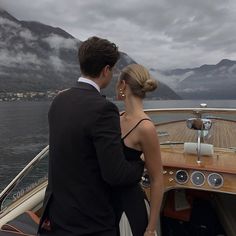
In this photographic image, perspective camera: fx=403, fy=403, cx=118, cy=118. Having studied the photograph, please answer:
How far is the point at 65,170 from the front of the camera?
232cm

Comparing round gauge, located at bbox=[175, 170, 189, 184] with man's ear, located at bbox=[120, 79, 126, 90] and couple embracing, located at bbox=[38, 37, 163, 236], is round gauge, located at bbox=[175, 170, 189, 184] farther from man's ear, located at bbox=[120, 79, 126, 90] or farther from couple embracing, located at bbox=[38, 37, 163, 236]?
man's ear, located at bbox=[120, 79, 126, 90]

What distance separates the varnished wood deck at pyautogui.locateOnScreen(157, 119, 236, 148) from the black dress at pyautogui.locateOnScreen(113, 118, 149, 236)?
2.73 m

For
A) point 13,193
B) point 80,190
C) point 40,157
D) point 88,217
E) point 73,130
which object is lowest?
point 13,193

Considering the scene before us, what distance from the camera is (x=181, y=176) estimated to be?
3760 mm

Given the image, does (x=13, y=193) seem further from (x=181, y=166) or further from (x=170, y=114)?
(x=170, y=114)

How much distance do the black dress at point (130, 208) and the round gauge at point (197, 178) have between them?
3.97 ft

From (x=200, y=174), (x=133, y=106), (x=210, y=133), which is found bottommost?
(x=210, y=133)

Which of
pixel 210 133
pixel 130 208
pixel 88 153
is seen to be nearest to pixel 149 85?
pixel 88 153

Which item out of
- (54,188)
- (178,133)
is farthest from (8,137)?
(54,188)

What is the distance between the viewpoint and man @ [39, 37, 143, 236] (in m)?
2.18

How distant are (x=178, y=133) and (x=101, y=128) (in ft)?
13.8

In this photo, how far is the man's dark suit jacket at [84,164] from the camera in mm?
2180

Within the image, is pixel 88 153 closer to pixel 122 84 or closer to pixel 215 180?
pixel 122 84

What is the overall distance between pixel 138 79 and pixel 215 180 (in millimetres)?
1469
